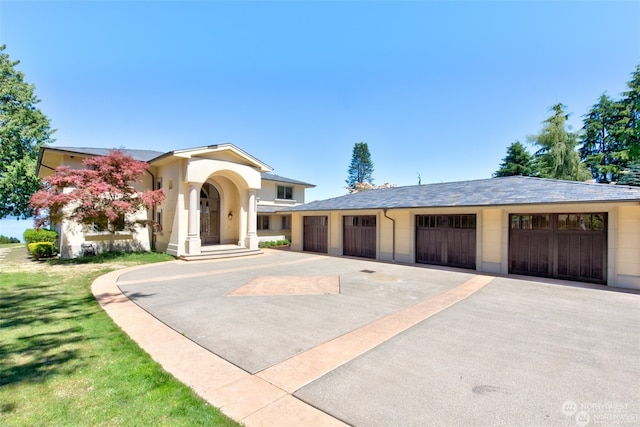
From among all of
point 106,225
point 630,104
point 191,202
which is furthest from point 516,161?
point 106,225

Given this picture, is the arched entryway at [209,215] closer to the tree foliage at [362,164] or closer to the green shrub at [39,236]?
the green shrub at [39,236]

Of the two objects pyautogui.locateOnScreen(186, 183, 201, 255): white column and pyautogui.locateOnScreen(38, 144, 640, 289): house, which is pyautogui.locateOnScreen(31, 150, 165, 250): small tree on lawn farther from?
pyautogui.locateOnScreen(186, 183, 201, 255): white column

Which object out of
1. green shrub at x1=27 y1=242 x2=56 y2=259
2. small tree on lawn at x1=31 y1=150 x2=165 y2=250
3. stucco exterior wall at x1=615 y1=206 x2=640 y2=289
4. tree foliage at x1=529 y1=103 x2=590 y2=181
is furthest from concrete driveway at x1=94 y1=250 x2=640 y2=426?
tree foliage at x1=529 y1=103 x2=590 y2=181

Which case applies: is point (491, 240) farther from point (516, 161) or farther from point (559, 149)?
point (516, 161)

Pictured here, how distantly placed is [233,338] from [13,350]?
325 centimetres

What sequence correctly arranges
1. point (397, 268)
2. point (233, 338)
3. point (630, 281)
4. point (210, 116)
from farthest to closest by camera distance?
1. point (210, 116)
2. point (397, 268)
3. point (630, 281)
4. point (233, 338)

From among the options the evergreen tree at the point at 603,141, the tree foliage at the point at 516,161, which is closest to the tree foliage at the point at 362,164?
the tree foliage at the point at 516,161

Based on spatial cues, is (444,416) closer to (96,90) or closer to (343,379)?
(343,379)

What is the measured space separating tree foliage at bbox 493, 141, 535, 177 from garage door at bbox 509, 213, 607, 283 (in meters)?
31.2

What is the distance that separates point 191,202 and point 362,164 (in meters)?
51.6

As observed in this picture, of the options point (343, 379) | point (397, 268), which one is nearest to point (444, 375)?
point (343, 379)

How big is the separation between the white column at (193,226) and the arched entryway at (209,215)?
Result: 304 centimetres

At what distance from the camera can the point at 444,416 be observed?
9.43 ft

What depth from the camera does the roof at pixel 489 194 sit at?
9195 mm
